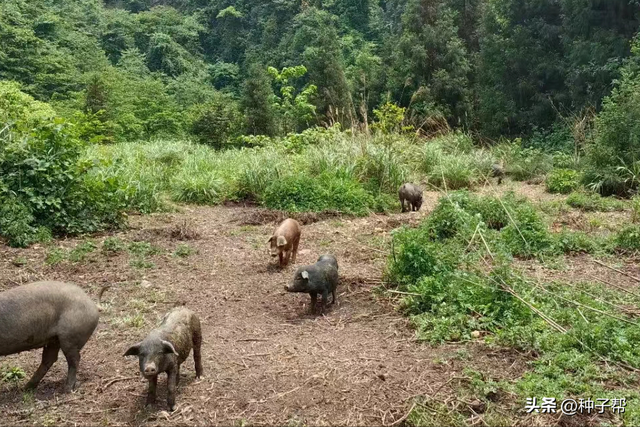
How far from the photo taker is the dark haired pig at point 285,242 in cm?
685

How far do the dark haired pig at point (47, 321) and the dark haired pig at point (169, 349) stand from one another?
474mm

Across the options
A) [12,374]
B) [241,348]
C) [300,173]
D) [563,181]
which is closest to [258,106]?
[300,173]

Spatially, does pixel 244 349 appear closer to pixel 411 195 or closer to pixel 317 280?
pixel 317 280

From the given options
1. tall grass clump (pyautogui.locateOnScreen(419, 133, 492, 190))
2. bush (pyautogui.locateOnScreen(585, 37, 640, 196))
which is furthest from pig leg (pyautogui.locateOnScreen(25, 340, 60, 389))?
bush (pyautogui.locateOnScreen(585, 37, 640, 196))

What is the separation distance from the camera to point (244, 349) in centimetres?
461

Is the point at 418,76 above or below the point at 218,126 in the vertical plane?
above

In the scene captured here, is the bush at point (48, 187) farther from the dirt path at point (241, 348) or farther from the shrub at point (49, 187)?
the dirt path at point (241, 348)

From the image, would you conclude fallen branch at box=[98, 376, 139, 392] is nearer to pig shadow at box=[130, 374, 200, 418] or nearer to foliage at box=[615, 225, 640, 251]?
pig shadow at box=[130, 374, 200, 418]

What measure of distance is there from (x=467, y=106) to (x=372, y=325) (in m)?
21.1

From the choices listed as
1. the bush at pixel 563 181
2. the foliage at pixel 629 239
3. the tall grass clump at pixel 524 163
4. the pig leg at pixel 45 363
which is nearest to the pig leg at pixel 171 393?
the pig leg at pixel 45 363

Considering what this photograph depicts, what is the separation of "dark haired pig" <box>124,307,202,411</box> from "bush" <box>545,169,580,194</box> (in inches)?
413

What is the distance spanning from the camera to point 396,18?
39000mm

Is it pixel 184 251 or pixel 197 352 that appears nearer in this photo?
pixel 197 352

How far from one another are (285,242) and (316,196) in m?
3.63
